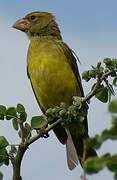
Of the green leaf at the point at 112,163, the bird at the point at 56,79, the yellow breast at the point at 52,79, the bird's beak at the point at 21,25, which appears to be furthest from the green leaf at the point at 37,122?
the bird's beak at the point at 21,25

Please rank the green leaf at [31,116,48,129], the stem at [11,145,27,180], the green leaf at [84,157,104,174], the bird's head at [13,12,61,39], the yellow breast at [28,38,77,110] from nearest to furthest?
the green leaf at [84,157,104,174]
the stem at [11,145,27,180]
the green leaf at [31,116,48,129]
the yellow breast at [28,38,77,110]
the bird's head at [13,12,61,39]

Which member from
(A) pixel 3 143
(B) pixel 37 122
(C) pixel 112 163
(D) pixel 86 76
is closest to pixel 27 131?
(B) pixel 37 122

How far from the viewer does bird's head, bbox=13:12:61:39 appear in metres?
7.97

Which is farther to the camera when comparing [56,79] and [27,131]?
[56,79]

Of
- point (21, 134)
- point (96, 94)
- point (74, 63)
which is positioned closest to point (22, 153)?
point (21, 134)

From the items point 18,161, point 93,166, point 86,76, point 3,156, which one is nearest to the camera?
point 93,166

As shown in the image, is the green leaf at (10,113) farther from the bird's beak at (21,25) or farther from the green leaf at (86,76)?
the bird's beak at (21,25)

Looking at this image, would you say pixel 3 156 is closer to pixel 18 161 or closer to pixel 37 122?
pixel 18 161

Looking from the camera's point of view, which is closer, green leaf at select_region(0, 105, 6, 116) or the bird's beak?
green leaf at select_region(0, 105, 6, 116)

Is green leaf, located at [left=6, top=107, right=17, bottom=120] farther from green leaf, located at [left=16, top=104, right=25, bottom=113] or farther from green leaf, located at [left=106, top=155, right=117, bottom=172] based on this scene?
green leaf, located at [left=106, top=155, right=117, bottom=172]

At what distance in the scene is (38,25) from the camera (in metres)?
8.24

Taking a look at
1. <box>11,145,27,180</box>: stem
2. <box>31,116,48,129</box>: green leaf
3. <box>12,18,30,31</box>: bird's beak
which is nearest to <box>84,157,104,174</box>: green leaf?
<box>11,145,27,180</box>: stem

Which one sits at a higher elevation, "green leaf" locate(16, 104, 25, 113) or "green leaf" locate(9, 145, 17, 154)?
"green leaf" locate(16, 104, 25, 113)

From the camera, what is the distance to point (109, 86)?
10.2 feet
